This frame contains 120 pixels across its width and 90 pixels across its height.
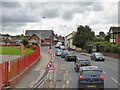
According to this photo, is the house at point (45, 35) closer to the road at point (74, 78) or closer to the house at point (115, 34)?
the house at point (115, 34)

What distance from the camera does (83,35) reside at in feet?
325

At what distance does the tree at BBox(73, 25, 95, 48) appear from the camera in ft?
325

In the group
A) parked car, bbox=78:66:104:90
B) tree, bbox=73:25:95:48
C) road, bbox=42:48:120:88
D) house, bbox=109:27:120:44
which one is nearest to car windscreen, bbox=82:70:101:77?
parked car, bbox=78:66:104:90

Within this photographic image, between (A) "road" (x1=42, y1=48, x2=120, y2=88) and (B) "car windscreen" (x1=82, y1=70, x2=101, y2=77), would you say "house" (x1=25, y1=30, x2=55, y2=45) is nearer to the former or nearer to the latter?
(A) "road" (x1=42, y1=48, x2=120, y2=88)

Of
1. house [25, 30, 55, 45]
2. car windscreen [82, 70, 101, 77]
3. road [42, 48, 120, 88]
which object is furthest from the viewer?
house [25, 30, 55, 45]

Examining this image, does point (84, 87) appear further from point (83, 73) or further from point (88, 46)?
point (88, 46)

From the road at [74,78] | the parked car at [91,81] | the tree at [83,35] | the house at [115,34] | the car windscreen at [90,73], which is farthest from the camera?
the tree at [83,35]

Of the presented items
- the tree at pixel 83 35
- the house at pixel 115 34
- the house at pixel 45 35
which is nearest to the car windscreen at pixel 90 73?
the house at pixel 115 34

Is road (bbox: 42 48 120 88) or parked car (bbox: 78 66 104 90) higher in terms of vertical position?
parked car (bbox: 78 66 104 90)

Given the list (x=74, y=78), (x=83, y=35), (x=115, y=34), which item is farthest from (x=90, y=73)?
(x=83, y=35)

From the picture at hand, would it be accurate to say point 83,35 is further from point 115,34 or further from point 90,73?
point 90,73

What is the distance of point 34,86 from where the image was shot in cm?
1997

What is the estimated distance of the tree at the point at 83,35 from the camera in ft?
325

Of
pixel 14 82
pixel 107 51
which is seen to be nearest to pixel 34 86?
pixel 14 82
